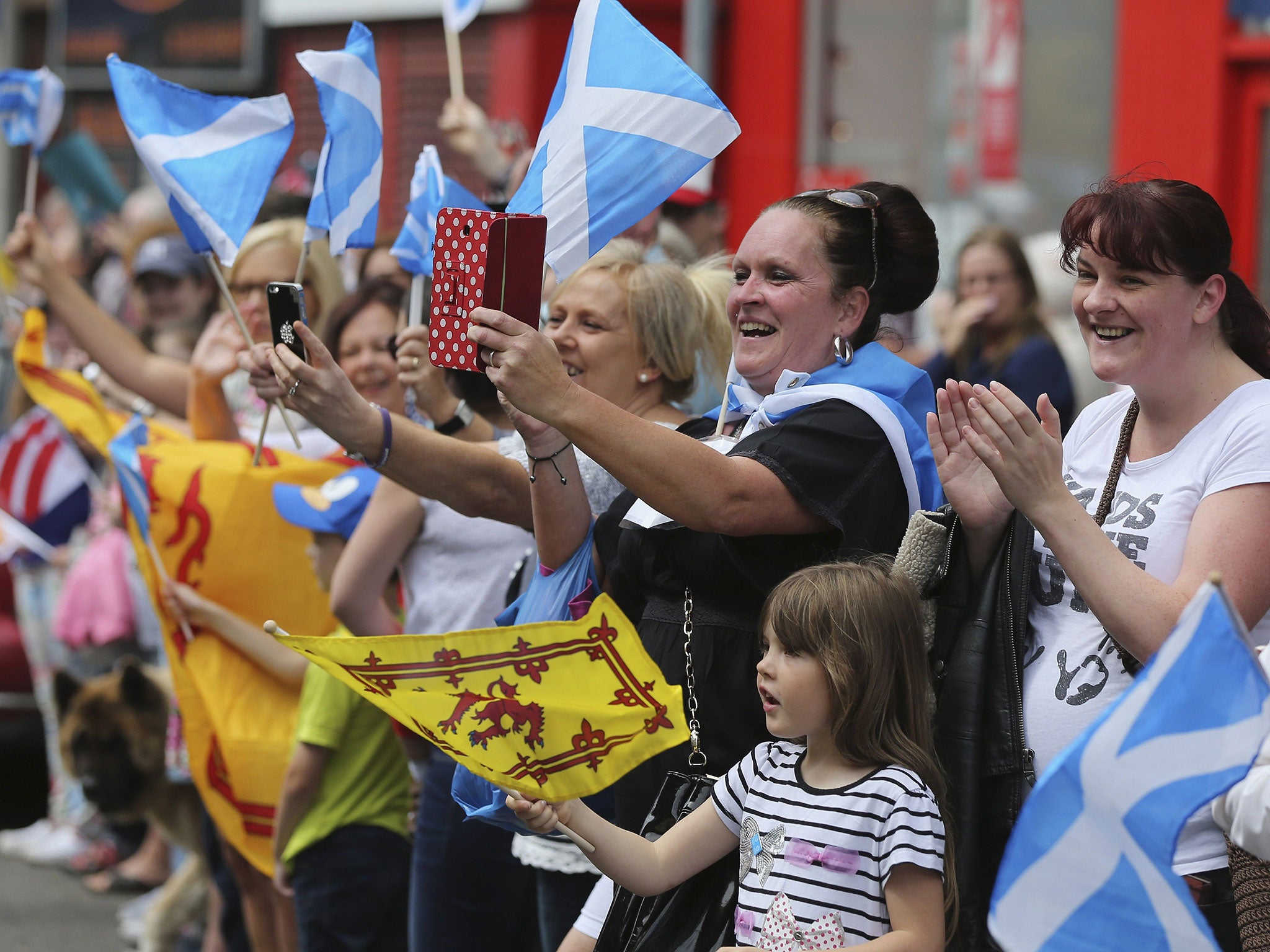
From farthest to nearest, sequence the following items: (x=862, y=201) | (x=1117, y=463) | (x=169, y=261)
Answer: (x=169, y=261), (x=862, y=201), (x=1117, y=463)

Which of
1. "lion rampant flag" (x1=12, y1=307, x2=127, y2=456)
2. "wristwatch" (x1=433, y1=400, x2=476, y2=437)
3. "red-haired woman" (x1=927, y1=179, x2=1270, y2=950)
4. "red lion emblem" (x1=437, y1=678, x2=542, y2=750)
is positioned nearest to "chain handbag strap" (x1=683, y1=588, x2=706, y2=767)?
"red lion emblem" (x1=437, y1=678, x2=542, y2=750)

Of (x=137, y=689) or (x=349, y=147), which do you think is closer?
(x=349, y=147)

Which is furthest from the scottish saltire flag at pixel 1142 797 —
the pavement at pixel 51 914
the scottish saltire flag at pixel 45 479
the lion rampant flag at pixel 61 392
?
the scottish saltire flag at pixel 45 479

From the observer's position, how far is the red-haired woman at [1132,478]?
227cm

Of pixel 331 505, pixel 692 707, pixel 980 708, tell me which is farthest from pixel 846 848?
pixel 331 505

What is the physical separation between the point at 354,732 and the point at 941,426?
2.04 metres

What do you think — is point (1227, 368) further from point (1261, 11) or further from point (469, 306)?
point (1261, 11)

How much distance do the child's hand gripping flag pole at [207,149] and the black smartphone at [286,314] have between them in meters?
0.54

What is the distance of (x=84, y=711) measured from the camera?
5.43 metres

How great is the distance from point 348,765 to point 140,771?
167cm

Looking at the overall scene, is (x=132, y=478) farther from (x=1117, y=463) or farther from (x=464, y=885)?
(x=1117, y=463)

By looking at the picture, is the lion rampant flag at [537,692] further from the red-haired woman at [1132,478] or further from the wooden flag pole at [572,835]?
the red-haired woman at [1132,478]

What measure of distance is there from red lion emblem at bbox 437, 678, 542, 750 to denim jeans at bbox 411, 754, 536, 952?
1114mm

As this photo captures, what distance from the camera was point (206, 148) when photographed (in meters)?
3.67
